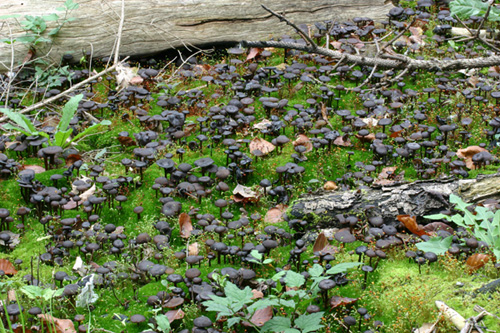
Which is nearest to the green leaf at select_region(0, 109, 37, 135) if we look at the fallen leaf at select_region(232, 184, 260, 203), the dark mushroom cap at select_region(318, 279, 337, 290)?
the fallen leaf at select_region(232, 184, 260, 203)

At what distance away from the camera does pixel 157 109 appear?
951 centimetres

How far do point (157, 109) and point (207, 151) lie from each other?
1732 millimetres

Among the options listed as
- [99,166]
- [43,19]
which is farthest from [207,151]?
[43,19]

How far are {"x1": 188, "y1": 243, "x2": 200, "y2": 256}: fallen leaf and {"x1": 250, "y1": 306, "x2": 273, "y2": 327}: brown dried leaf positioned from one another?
1479 mm

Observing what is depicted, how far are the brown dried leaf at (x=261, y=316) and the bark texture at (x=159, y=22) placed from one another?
6579 millimetres

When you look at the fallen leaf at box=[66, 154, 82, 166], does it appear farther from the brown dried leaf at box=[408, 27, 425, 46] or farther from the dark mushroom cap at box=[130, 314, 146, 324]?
the brown dried leaf at box=[408, 27, 425, 46]

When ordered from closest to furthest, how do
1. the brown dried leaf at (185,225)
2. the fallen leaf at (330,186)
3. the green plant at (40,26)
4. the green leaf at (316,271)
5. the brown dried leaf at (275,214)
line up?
the green leaf at (316,271) → the brown dried leaf at (185,225) → the brown dried leaf at (275,214) → the fallen leaf at (330,186) → the green plant at (40,26)

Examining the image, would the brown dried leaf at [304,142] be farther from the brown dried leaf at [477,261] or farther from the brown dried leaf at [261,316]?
the brown dried leaf at [261,316]

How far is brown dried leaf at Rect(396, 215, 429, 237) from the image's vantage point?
251 inches

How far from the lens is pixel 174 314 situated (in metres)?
5.34

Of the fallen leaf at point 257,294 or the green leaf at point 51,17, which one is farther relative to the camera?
the green leaf at point 51,17

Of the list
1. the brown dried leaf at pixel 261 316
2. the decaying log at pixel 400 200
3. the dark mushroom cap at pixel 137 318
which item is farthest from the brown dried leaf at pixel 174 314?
the decaying log at pixel 400 200

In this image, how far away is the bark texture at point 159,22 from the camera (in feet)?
33.2

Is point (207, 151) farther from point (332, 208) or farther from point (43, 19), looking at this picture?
point (43, 19)
